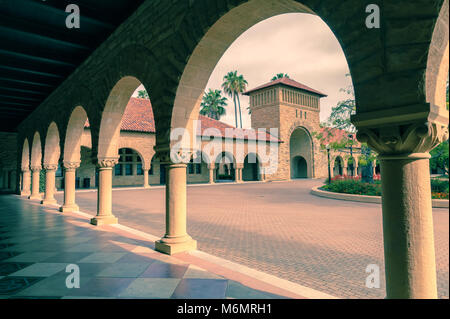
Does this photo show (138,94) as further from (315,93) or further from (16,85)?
(16,85)

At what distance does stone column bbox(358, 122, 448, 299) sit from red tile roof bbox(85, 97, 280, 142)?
81.2ft

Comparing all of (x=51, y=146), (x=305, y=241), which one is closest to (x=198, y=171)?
(x=51, y=146)

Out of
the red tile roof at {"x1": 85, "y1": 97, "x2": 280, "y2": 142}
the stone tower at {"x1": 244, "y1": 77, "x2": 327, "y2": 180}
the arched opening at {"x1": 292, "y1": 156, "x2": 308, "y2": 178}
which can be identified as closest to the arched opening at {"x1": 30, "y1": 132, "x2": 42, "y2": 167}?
the red tile roof at {"x1": 85, "y1": 97, "x2": 280, "y2": 142}

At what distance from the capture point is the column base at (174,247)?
495 centimetres

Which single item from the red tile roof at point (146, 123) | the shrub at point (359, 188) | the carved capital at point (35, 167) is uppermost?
the red tile roof at point (146, 123)

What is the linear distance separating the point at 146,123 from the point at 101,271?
81.7 ft

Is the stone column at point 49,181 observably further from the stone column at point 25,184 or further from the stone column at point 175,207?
the stone column at point 175,207

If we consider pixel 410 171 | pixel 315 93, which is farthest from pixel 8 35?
pixel 315 93

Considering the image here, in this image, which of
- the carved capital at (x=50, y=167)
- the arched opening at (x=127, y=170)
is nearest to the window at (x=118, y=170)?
the arched opening at (x=127, y=170)

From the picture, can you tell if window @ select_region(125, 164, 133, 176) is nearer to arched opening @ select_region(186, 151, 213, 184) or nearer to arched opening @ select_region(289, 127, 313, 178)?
arched opening @ select_region(186, 151, 213, 184)

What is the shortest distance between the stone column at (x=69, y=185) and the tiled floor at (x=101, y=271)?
3773 mm

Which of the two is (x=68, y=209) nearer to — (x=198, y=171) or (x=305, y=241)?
(x=305, y=241)

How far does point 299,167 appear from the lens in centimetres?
4153

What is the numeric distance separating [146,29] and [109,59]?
1.92 metres
